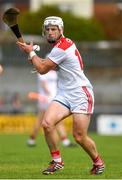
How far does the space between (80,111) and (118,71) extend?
37262 millimetres

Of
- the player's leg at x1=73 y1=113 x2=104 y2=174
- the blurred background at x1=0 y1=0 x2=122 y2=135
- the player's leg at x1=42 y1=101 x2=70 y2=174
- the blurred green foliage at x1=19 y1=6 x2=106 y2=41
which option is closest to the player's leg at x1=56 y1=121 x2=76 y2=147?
the player's leg at x1=42 y1=101 x2=70 y2=174

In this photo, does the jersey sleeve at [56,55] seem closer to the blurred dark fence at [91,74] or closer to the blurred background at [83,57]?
the blurred background at [83,57]

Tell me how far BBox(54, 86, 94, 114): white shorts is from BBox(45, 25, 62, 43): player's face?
32.7 inches

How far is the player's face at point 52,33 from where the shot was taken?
44.8 ft

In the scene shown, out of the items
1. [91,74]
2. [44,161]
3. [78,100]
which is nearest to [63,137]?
[44,161]

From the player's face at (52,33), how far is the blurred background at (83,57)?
17944 mm

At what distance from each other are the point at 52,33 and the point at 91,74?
108ft

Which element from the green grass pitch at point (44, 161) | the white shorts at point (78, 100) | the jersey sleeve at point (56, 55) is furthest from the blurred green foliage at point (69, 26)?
the jersey sleeve at point (56, 55)

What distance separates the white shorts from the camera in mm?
13727

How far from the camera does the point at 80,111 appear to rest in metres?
13.7

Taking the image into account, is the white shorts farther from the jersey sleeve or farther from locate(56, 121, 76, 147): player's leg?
locate(56, 121, 76, 147): player's leg

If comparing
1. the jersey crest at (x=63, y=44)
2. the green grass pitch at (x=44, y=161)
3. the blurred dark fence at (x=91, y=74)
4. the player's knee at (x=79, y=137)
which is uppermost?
the jersey crest at (x=63, y=44)

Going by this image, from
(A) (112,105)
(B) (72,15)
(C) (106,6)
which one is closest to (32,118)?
(A) (112,105)

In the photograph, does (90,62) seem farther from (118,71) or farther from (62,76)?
(62,76)
